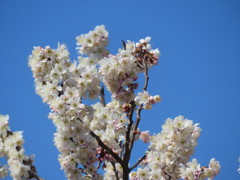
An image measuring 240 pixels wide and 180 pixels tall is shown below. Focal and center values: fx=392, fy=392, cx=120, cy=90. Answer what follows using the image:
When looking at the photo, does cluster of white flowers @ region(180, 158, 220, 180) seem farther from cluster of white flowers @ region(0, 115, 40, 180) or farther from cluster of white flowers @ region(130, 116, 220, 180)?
cluster of white flowers @ region(0, 115, 40, 180)

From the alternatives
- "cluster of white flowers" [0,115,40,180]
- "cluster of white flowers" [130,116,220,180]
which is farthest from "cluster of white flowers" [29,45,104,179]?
"cluster of white flowers" [130,116,220,180]

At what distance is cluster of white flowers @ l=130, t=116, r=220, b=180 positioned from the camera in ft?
27.3

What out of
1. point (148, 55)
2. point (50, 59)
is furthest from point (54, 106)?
point (148, 55)

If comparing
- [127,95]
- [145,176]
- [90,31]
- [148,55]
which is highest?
→ [90,31]

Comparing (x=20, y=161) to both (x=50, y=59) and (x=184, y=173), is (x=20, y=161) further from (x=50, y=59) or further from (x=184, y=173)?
(x=184, y=173)

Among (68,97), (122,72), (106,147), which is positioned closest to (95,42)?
(122,72)

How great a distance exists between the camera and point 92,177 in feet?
24.6

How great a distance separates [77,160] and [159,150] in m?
2.05

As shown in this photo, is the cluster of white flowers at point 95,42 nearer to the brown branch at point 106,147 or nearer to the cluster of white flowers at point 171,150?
the cluster of white flowers at point 171,150

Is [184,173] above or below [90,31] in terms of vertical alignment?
below

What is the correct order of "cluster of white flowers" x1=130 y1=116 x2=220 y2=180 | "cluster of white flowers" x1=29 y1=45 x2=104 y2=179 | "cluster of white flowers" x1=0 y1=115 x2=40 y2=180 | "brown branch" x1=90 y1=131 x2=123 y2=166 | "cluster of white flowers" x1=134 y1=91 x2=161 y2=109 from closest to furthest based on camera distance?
1. "cluster of white flowers" x1=0 y1=115 x2=40 y2=180
2. "cluster of white flowers" x1=29 y1=45 x2=104 y2=179
3. "brown branch" x1=90 y1=131 x2=123 y2=166
4. "cluster of white flowers" x1=134 y1=91 x2=161 y2=109
5. "cluster of white flowers" x1=130 y1=116 x2=220 y2=180

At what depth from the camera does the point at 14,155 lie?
6.38m

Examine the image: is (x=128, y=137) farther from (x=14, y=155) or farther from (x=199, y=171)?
(x=14, y=155)

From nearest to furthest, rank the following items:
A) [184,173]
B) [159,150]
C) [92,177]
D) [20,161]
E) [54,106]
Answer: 1. [20,161]
2. [54,106]
3. [92,177]
4. [184,173]
5. [159,150]
